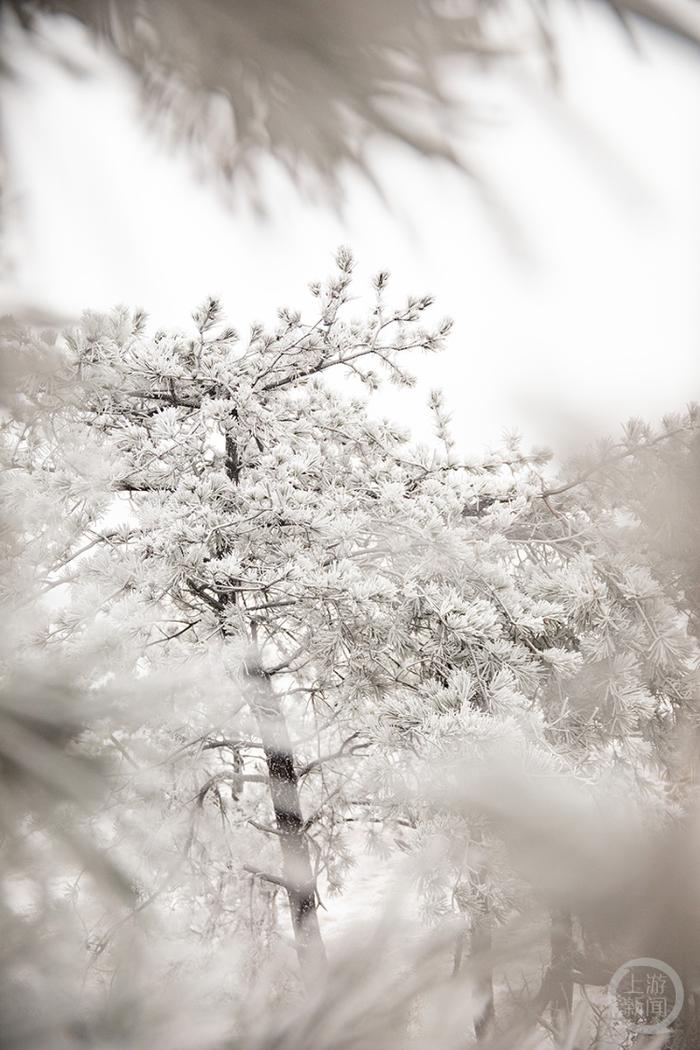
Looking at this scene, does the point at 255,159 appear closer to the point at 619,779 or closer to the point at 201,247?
the point at 201,247

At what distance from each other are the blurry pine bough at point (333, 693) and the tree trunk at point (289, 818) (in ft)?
0.07

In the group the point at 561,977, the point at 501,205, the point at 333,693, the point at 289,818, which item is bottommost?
the point at 561,977

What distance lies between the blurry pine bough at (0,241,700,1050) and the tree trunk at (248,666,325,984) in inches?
0.9

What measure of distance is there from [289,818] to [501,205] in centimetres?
284

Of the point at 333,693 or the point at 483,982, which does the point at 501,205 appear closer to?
the point at 483,982

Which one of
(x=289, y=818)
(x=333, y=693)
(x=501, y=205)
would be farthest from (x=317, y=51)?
(x=289, y=818)

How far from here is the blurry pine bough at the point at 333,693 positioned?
335mm

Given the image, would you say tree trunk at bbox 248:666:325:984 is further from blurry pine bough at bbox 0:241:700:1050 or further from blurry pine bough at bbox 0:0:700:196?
blurry pine bough at bbox 0:0:700:196

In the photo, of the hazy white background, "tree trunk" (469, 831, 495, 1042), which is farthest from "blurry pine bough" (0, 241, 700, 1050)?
the hazy white background

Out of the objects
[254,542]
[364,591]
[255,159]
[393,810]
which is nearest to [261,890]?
[393,810]

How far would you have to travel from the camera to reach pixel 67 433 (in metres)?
1.78

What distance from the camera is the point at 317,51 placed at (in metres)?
0.84

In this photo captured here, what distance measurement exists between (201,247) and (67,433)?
865 mm

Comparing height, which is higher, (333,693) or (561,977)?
(333,693)
